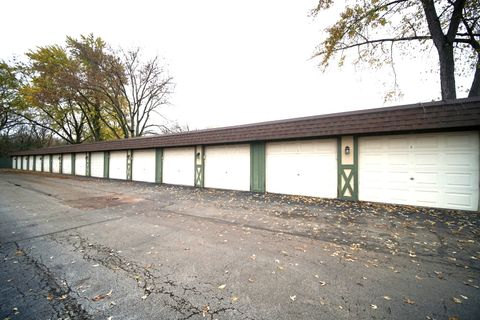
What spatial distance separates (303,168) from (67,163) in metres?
26.5

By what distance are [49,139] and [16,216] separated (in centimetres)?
4830

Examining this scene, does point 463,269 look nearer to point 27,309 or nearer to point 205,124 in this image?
point 27,309

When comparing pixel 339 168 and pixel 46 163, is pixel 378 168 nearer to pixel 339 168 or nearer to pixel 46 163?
pixel 339 168

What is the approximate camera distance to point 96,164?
62.0 feet

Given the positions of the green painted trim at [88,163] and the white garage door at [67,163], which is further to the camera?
the white garage door at [67,163]

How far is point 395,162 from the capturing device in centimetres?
709

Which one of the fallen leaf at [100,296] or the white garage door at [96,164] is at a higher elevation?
the white garage door at [96,164]

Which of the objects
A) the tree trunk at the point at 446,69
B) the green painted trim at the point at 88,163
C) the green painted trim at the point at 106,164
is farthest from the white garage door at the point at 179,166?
the tree trunk at the point at 446,69

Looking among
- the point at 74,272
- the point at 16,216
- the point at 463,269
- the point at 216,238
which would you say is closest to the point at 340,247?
the point at 463,269

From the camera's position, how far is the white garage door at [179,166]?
41.3 feet

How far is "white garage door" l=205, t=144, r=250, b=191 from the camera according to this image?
10539mm

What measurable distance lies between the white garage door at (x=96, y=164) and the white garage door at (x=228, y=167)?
12646mm

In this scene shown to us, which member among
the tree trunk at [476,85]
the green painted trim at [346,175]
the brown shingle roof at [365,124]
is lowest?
the green painted trim at [346,175]

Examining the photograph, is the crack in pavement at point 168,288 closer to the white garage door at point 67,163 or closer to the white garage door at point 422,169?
the white garage door at point 422,169
